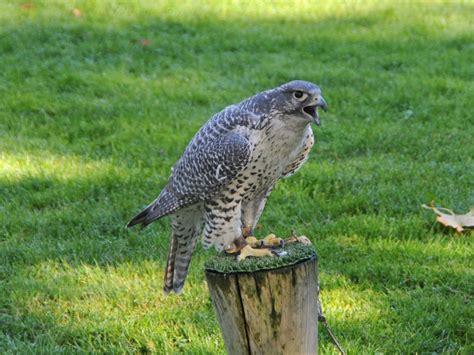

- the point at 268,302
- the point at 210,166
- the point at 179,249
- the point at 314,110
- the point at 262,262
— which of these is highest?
the point at 314,110

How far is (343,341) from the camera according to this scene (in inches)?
172

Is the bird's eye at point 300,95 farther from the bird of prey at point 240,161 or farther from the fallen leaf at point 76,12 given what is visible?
the fallen leaf at point 76,12

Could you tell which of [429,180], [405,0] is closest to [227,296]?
[429,180]

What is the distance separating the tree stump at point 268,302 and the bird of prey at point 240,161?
0.33m

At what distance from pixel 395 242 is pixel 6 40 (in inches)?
231

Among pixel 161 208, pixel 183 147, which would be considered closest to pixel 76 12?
pixel 183 147

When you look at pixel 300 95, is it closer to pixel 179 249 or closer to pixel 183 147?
pixel 179 249

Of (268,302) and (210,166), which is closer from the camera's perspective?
(268,302)

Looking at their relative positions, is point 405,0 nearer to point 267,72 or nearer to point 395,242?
point 267,72

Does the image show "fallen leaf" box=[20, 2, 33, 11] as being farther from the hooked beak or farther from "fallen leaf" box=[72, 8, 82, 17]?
the hooked beak

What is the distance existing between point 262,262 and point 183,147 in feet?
12.2

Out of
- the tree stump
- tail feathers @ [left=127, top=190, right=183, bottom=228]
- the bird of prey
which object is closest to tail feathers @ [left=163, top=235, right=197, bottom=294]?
the bird of prey

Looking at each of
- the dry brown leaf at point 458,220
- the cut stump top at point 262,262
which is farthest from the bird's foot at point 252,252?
the dry brown leaf at point 458,220

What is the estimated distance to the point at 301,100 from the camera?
3.64m
